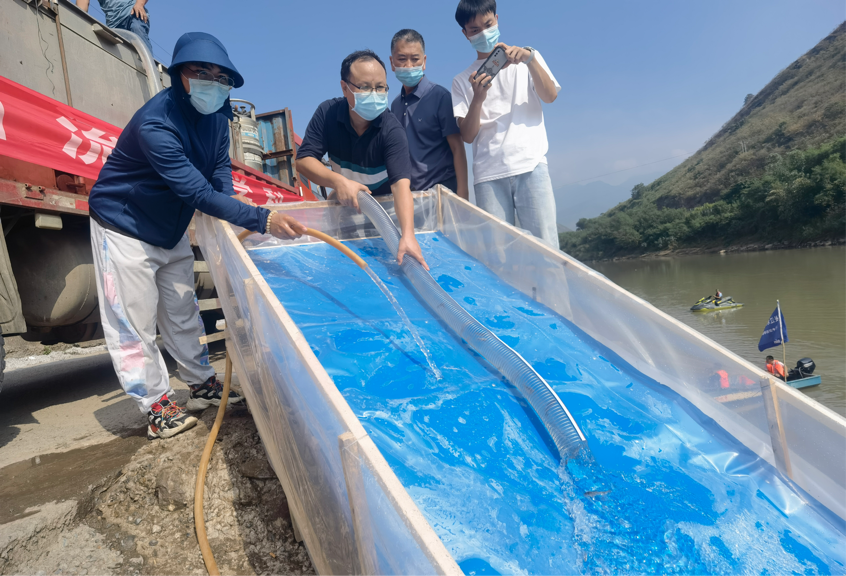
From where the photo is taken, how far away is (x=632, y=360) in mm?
2156

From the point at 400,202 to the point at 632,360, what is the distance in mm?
1474

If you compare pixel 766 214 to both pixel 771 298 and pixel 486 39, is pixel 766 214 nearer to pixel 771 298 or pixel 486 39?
pixel 771 298

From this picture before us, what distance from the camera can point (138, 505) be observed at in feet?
6.55

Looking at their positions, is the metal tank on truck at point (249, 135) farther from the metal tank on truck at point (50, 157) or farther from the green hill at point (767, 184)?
the green hill at point (767, 184)

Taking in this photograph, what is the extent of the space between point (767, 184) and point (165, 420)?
4832cm

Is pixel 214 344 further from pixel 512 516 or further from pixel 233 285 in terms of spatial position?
pixel 512 516

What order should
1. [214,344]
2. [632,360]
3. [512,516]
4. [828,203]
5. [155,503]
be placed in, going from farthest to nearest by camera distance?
[828,203] < [214,344] < [632,360] < [155,503] < [512,516]

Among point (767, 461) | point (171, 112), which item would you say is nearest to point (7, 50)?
point (171, 112)

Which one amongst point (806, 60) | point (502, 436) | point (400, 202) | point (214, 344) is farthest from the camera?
point (806, 60)

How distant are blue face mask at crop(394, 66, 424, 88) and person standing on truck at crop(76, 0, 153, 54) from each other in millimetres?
3024

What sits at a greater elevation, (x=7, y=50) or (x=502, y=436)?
(x=7, y=50)

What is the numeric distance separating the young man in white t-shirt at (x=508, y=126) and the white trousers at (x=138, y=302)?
192 centimetres

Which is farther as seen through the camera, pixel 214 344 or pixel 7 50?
pixel 214 344

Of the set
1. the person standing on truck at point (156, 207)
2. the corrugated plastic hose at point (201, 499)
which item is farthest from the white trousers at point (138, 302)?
the corrugated plastic hose at point (201, 499)
